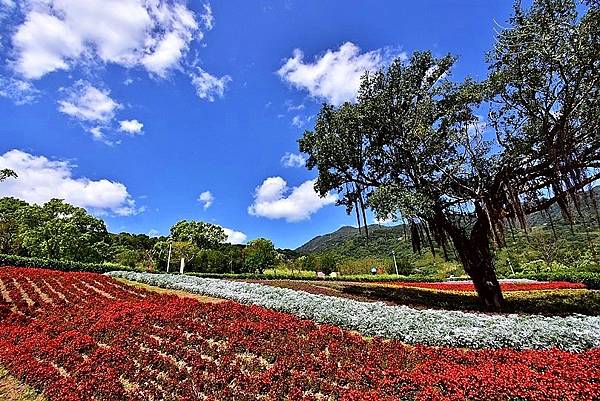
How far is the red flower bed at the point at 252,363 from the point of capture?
17.6ft

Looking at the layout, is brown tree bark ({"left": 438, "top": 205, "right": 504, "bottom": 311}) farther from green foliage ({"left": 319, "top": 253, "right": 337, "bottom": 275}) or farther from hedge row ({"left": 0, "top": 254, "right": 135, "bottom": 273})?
green foliage ({"left": 319, "top": 253, "right": 337, "bottom": 275})

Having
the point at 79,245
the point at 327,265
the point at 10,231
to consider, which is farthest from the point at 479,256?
the point at 10,231

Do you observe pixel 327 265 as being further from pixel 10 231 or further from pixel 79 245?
pixel 10 231

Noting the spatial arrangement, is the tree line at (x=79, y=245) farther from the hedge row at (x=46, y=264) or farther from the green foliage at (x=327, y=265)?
the hedge row at (x=46, y=264)

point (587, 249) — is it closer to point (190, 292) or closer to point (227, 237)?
point (190, 292)

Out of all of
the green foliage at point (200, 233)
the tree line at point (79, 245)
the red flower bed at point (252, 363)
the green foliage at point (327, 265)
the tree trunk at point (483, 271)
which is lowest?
the red flower bed at point (252, 363)

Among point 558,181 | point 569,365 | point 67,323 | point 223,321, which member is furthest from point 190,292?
point 558,181

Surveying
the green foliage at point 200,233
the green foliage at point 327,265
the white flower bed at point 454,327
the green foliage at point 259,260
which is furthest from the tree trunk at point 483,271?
the green foliage at point 200,233

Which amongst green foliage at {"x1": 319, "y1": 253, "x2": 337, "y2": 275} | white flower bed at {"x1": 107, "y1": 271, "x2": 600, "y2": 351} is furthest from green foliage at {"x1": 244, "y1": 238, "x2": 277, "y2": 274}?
white flower bed at {"x1": 107, "y1": 271, "x2": 600, "y2": 351}

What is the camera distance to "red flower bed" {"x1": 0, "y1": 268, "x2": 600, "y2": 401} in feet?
17.6

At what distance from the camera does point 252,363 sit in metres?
6.82

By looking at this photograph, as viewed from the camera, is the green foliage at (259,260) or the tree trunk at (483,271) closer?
the tree trunk at (483,271)

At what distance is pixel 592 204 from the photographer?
10.7 meters

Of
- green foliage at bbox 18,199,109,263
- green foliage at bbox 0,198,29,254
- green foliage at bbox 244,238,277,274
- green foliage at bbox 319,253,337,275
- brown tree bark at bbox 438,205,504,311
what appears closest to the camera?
brown tree bark at bbox 438,205,504,311
